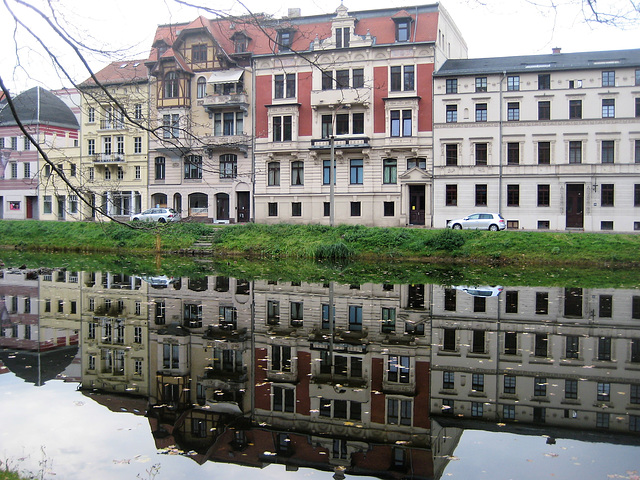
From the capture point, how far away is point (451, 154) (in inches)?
1704

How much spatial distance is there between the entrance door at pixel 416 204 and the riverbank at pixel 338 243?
6701mm

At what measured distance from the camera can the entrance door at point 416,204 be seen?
44.2m

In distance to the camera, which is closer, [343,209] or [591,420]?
[591,420]

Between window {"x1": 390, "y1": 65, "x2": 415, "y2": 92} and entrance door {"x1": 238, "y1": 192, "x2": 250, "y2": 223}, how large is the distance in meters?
14.8

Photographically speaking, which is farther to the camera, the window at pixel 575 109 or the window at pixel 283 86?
the window at pixel 283 86

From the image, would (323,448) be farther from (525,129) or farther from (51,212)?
(51,212)

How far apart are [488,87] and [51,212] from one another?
125 ft

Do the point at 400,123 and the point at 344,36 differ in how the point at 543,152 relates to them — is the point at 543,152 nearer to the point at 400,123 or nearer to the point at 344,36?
the point at 400,123

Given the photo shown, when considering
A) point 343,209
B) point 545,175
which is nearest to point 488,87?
point 545,175

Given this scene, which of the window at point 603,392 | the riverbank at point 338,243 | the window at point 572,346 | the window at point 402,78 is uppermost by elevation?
the window at point 402,78

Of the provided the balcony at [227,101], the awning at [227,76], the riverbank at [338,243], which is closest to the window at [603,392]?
the riverbank at [338,243]

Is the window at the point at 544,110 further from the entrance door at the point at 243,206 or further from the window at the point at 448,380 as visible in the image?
the window at the point at 448,380

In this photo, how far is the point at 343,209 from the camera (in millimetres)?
46000

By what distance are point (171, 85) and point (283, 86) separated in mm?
9830
